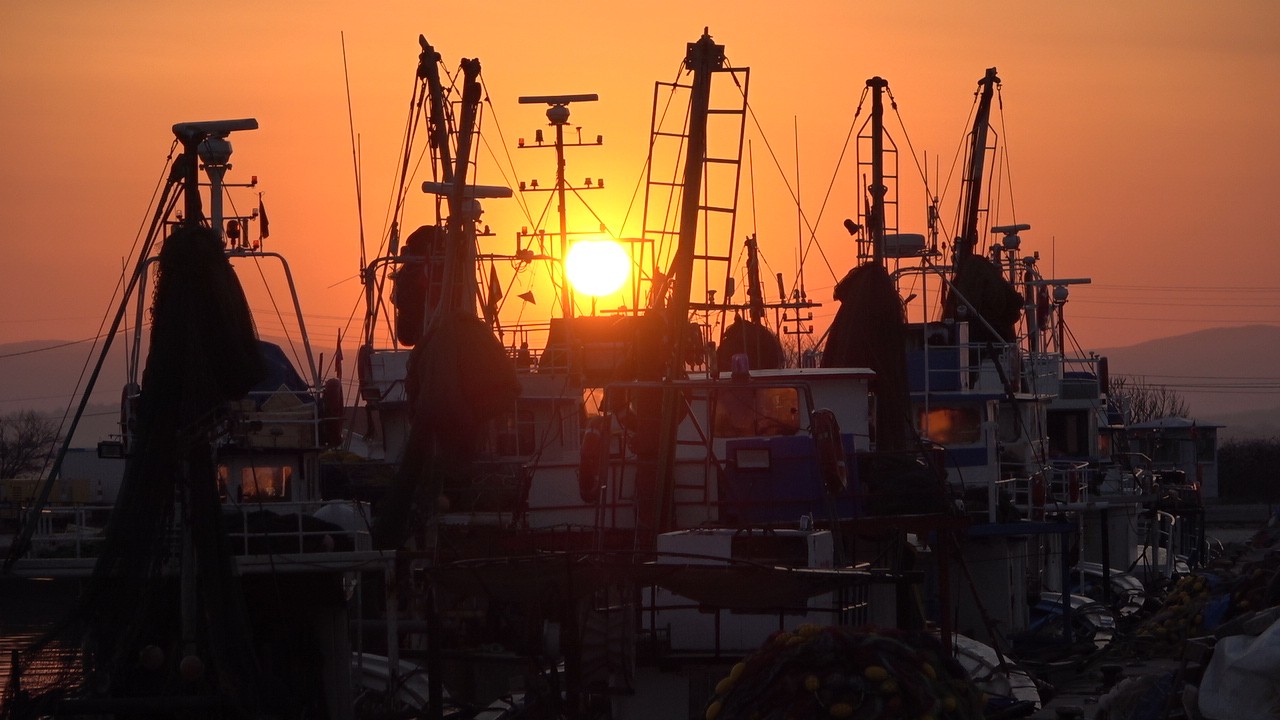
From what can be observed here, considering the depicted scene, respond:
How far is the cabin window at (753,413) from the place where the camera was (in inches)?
952

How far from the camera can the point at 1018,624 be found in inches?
1325

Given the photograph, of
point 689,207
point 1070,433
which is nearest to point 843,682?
point 689,207

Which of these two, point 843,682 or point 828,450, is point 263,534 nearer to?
point 828,450

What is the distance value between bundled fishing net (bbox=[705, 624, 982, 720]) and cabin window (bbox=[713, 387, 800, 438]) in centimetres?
968

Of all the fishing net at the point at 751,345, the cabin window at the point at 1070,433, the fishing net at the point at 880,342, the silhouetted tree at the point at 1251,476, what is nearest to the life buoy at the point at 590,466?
the fishing net at the point at 880,342

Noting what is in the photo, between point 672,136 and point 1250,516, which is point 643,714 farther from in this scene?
point 1250,516

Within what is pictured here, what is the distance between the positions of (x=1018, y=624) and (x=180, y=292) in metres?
20.9

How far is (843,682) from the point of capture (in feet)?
45.1

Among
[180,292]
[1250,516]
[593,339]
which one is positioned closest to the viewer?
[180,292]

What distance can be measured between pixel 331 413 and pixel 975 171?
73.1 ft

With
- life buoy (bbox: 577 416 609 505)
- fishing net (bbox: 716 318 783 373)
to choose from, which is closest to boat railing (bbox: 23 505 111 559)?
life buoy (bbox: 577 416 609 505)

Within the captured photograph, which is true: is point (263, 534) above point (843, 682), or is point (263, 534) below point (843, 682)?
above

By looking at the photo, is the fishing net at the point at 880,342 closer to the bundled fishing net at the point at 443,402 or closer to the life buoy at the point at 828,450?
the life buoy at the point at 828,450

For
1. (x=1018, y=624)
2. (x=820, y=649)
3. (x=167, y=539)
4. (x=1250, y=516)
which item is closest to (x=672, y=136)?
(x=167, y=539)
